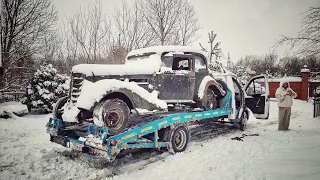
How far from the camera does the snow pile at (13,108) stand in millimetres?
6176

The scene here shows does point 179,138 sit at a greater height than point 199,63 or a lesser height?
lesser

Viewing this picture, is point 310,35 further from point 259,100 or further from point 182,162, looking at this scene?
point 259,100

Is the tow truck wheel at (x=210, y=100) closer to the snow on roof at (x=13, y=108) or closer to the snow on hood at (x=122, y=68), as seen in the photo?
the snow on hood at (x=122, y=68)

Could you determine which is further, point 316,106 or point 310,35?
point 316,106

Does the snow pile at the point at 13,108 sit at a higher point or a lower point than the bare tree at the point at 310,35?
lower

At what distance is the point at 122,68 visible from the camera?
180 inches

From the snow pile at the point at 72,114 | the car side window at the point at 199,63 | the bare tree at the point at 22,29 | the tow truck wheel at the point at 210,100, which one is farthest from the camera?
the tow truck wheel at the point at 210,100

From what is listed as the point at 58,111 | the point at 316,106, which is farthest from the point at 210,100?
the point at 316,106

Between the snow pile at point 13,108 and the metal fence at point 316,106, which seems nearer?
the snow pile at point 13,108

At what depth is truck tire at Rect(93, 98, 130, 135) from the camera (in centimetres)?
389

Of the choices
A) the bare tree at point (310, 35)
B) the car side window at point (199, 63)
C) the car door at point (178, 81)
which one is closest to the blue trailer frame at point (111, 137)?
the car door at point (178, 81)

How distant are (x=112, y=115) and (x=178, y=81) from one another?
6.33 feet

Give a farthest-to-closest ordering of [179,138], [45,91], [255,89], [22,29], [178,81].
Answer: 1. [45,91]
2. [255,89]
3. [178,81]
4. [179,138]
5. [22,29]

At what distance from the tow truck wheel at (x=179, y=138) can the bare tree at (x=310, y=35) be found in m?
2.86
